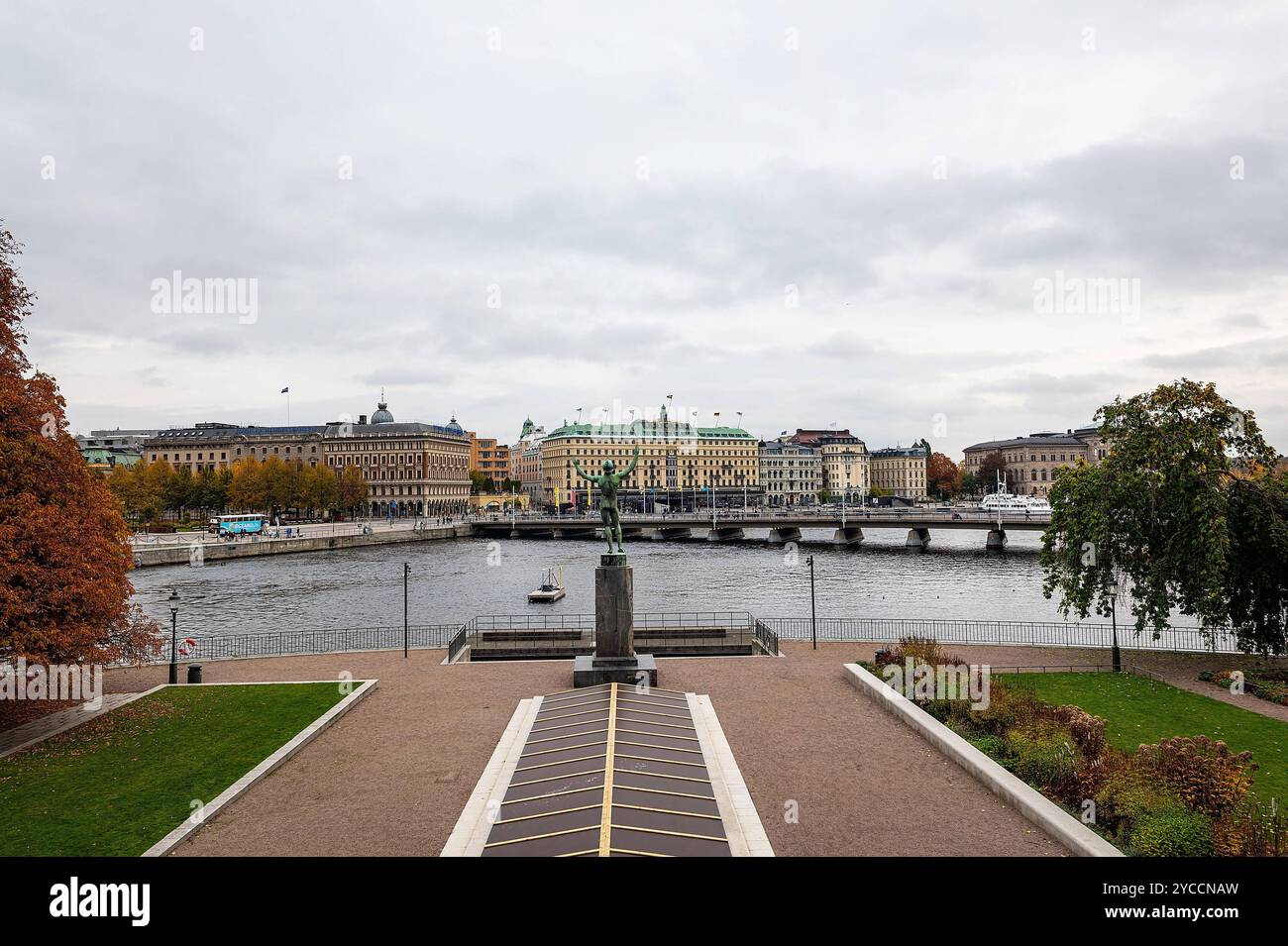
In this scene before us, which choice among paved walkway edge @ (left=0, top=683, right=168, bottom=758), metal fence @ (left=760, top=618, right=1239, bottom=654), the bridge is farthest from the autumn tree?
the bridge

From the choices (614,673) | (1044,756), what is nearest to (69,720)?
(614,673)

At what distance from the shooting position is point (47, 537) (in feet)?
57.2

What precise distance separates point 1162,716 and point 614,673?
586 inches

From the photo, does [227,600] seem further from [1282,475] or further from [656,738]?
[1282,475]

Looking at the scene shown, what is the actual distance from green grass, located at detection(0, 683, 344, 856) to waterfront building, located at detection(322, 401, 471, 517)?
497ft

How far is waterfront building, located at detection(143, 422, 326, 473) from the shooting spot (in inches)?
6688

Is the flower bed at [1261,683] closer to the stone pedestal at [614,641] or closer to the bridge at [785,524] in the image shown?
the stone pedestal at [614,641]

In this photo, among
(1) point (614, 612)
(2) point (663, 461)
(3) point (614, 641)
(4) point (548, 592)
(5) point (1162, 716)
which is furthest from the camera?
(2) point (663, 461)

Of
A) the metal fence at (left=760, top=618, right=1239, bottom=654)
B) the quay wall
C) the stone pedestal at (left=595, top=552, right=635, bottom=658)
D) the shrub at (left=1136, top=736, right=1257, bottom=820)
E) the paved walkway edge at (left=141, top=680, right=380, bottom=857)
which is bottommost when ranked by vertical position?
the metal fence at (left=760, top=618, right=1239, bottom=654)

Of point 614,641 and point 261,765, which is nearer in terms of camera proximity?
point 261,765

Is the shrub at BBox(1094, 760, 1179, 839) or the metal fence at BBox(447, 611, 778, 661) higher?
the shrub at BBox(1094, 760, 1179, 839)

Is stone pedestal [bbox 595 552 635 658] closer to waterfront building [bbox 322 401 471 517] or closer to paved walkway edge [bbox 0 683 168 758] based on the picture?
paved walkway edge [bbox 0 683 168 758]

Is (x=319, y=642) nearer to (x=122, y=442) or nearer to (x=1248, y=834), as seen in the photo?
(x=1248, y=834)

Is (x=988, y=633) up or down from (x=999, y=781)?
down
